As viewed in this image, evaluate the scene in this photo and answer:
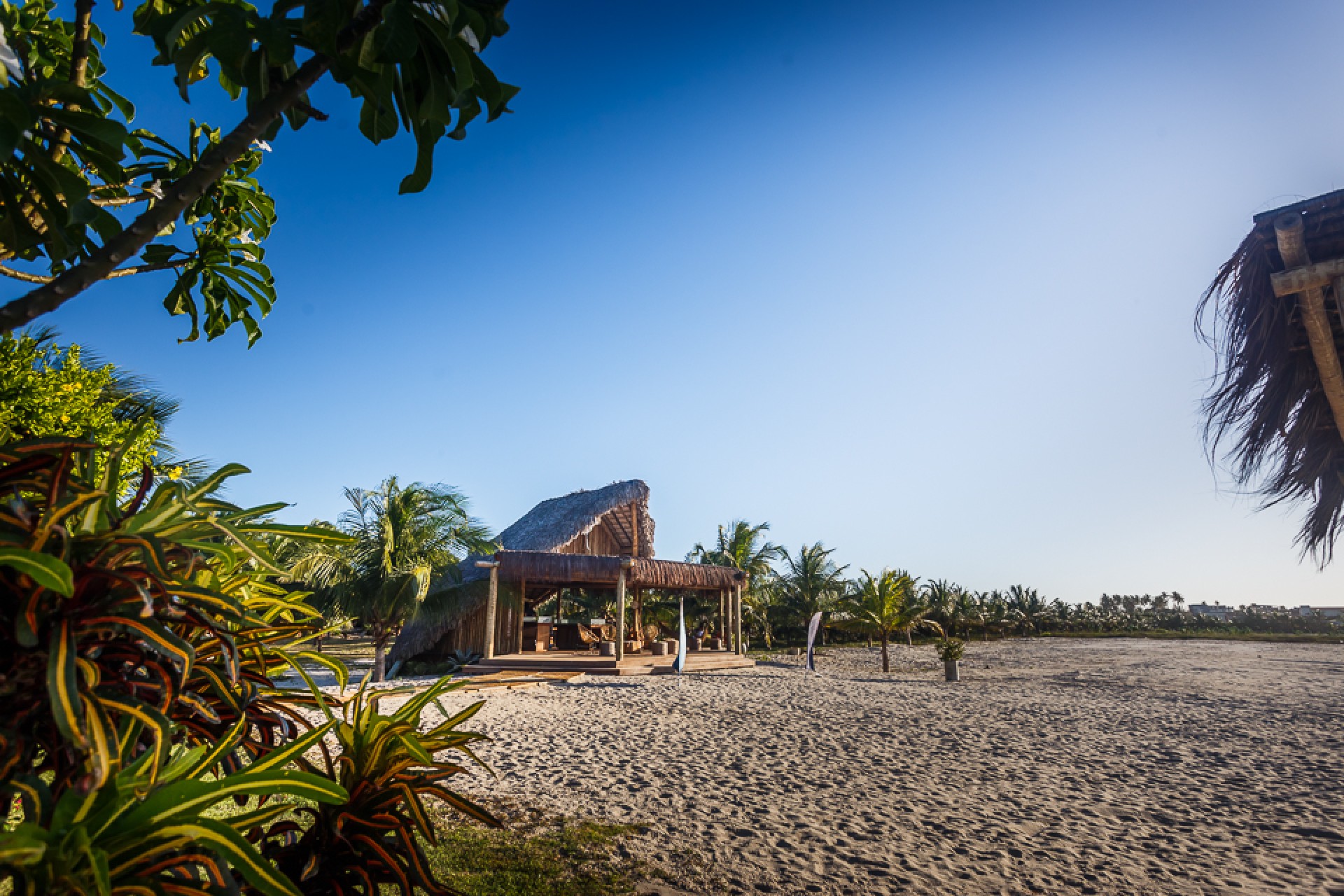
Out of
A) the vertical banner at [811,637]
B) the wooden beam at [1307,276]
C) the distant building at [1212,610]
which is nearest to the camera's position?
the wooden beam at [1307,276]

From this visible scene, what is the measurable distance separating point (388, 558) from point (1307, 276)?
52.8 ft

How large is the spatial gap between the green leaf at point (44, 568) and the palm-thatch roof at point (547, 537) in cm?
1460

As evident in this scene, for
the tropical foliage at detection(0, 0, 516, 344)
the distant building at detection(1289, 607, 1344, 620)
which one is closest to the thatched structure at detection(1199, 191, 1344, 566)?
the tropical foliage at detection(0, 0, 516, 344)

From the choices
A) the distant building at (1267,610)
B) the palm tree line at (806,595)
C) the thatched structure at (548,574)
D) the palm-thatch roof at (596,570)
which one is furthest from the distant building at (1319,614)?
the palm-thatch roof at (596,570)

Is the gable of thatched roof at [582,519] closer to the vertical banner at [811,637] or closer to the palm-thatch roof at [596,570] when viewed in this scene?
the palm-thatch roof at [596,570]

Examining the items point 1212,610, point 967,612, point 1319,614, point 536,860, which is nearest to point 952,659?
point 536,860

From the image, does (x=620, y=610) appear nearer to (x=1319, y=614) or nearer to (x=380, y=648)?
(x=380, y=648)

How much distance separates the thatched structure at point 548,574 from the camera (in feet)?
51.0

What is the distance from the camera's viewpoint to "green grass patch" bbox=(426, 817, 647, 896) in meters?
3.29

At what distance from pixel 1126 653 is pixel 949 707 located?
21912mm

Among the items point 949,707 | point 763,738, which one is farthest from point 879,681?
point 763,738

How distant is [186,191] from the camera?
135 cm

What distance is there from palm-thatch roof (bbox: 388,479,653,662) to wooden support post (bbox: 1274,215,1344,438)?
1451 cm

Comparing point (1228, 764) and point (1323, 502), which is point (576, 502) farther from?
point (1323, 502)
